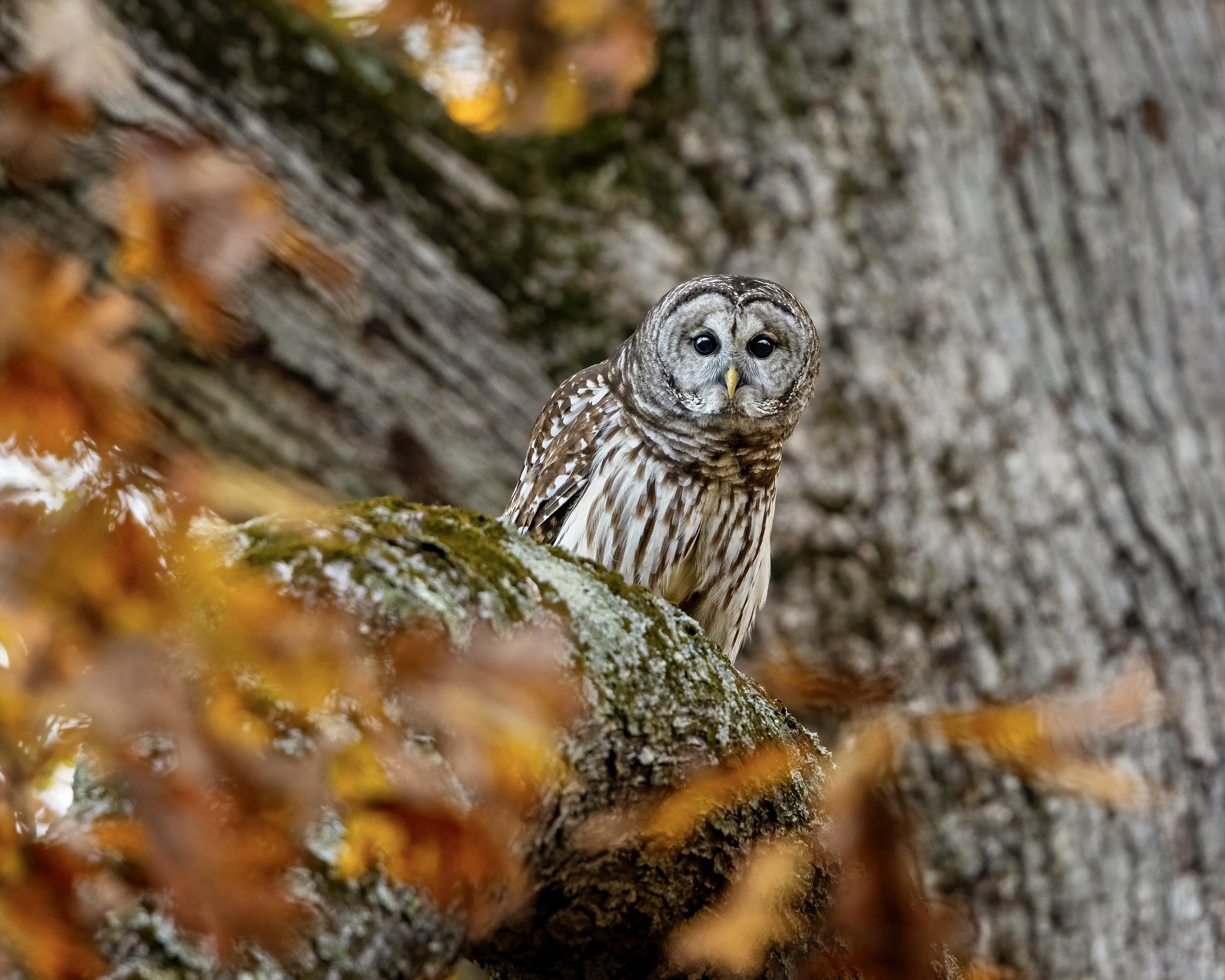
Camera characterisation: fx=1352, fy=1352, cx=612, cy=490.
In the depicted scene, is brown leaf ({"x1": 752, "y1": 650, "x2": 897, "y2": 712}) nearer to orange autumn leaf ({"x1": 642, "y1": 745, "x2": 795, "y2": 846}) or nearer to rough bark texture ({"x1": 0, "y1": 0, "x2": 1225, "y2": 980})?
orange autumn leaf ({"x1": 642, "y1": 745, "x2": 795, "y2": 846})

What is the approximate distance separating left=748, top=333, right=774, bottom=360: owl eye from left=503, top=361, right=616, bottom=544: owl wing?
43 cm

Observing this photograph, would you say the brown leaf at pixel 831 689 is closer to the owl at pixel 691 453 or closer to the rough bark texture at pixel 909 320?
the owl at pixel 691 453

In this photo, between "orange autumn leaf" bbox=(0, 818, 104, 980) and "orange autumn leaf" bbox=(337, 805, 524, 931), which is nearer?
"orange autumn leaf" bbox=(0, 818, 104, 980)

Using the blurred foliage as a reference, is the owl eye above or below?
below

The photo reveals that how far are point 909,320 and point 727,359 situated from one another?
1.07 metres

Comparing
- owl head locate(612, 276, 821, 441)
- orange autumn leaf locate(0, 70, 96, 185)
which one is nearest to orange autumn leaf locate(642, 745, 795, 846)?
owl head locate(612, 276, 821, 441)

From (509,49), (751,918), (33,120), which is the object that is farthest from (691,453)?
(509,49)

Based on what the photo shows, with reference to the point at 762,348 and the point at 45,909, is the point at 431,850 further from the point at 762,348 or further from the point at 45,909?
the point at 762,348

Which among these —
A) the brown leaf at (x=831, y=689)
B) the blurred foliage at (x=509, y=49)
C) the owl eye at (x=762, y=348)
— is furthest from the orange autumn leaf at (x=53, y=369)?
the blurred foliage at (x=509, y=49)

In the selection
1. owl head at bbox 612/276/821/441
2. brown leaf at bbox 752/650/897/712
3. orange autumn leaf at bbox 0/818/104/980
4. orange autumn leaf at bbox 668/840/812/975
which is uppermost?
owl head at bbox 612/276/821/441

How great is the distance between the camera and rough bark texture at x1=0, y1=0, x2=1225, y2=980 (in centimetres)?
410

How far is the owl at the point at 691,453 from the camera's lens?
12.4 feet

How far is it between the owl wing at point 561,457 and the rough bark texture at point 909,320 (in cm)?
25

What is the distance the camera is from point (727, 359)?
392 cm
